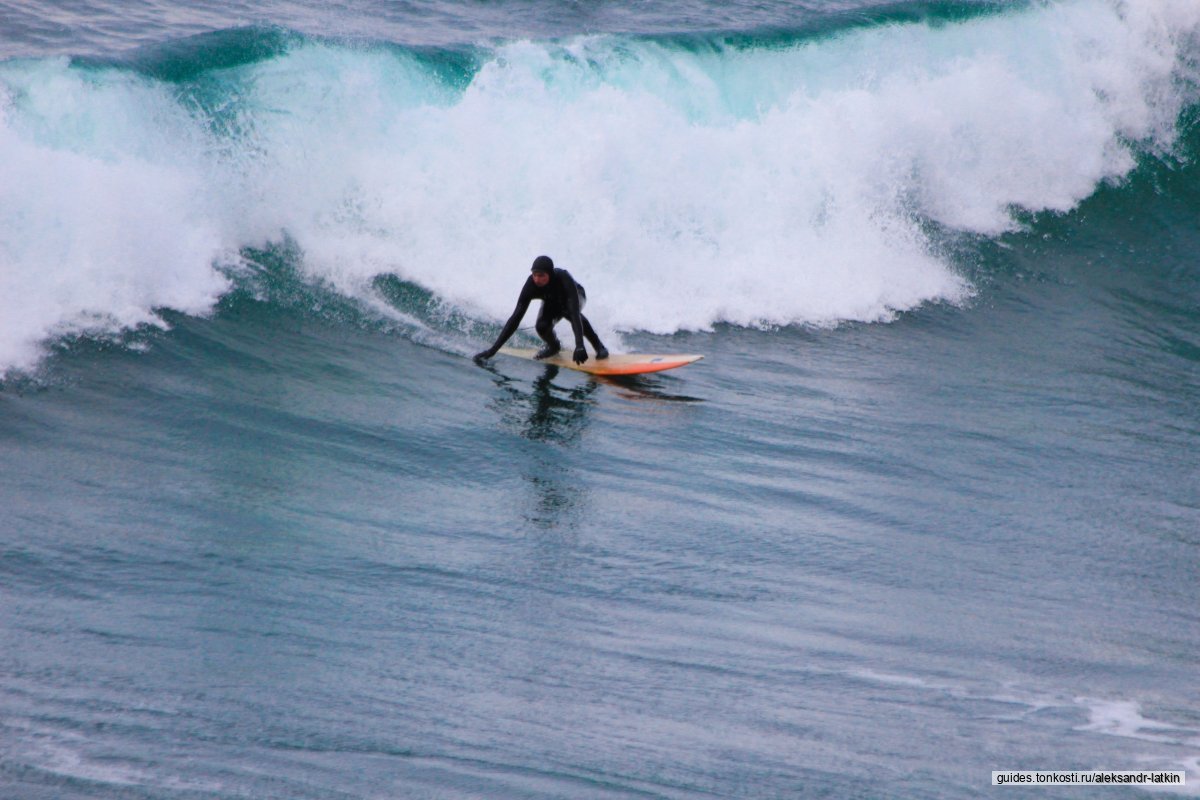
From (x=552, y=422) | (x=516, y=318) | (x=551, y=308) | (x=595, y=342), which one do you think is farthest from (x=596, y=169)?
Answer: (x=552, y=422)

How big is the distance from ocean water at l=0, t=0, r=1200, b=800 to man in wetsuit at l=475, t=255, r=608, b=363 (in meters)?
0.32

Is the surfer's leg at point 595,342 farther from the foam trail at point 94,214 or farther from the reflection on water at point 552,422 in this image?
the foam trail at point 94,214

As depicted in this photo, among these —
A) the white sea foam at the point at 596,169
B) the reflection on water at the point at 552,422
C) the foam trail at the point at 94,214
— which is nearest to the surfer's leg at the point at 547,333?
the reflection on water at the point at 552,422

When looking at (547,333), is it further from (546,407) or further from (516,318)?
(546,407)

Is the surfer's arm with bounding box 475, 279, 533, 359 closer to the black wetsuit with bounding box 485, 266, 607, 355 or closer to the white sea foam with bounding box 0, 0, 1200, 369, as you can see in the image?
the black wetsuit with bounding box 485, 266, 607, 355

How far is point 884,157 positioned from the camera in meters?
15.3

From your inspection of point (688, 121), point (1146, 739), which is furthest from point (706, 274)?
point (1146, 739)

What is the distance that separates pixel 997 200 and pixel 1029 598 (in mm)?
10036

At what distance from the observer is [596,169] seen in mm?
13359

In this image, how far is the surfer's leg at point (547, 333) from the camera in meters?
10.7

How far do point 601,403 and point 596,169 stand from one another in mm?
4144

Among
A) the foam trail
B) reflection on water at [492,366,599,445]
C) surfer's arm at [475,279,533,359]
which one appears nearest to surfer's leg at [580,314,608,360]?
reflection on water at [492,366,599,445]

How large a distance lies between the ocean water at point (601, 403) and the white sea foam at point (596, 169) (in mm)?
48

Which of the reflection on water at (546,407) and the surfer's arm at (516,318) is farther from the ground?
the surfer's arm at (516,318)
